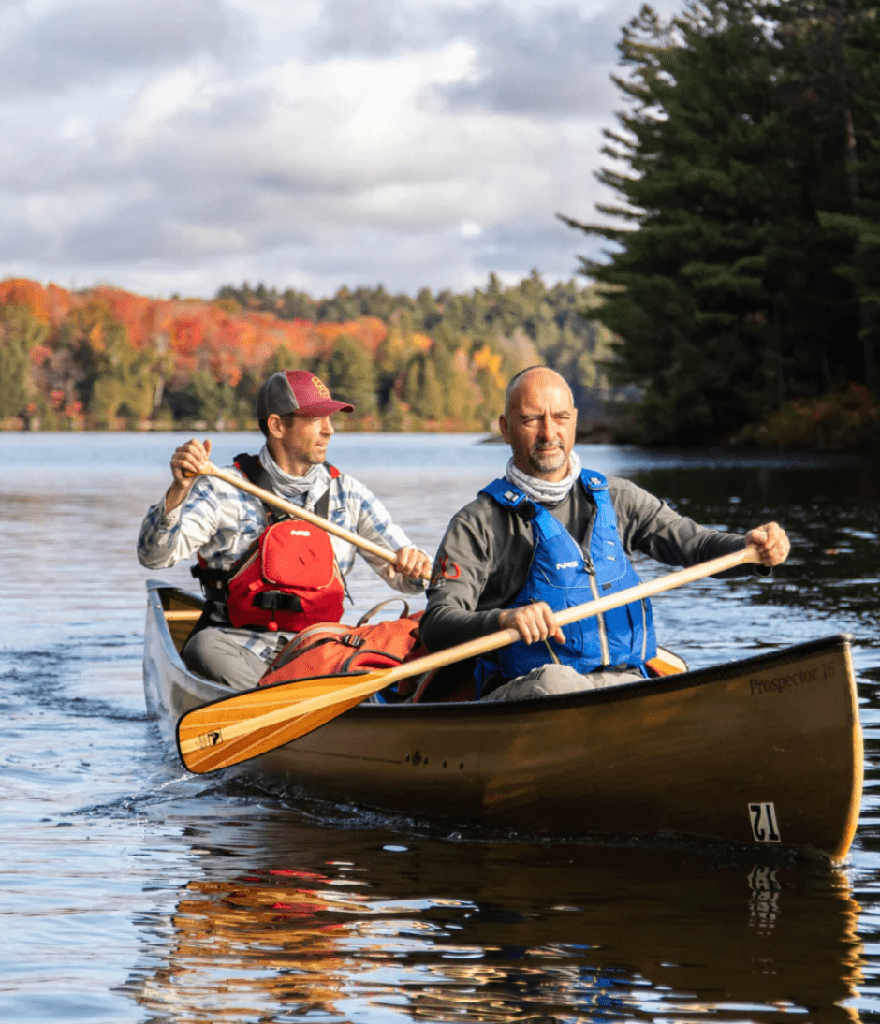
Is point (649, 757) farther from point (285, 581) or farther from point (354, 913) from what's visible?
point (285, 581)

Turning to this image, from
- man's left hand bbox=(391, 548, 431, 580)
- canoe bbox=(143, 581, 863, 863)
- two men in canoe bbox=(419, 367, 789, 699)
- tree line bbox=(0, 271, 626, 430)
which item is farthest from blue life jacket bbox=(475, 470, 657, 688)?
tree line bbox=(0, 271, 626, 430)

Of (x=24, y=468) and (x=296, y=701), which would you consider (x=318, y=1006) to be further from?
(x=24, y=468)

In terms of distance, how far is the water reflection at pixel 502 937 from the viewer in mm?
4023

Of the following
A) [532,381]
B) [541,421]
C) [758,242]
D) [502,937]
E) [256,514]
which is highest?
[758,242]

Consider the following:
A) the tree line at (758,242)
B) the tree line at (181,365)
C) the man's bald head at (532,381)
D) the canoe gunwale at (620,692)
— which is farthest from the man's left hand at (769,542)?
the tree line at (181,365)

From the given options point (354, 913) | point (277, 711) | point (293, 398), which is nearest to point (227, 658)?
point (277, 711)

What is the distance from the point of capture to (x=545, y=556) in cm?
529

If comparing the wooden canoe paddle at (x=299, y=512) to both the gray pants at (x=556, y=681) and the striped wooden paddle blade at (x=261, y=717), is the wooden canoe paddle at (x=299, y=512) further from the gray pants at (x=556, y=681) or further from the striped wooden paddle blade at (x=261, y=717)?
the gray pants at (x=556, y=681)

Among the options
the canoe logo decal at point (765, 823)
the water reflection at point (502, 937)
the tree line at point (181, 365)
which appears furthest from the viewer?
the tree line at point (181, 365)

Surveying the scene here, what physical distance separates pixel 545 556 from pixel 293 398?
1978 millimetres

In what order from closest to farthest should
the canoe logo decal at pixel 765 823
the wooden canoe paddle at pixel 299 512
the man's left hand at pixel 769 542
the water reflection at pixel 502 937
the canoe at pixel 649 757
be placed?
the water reflection at pixel 502 937 < the canoe at pixel 649 757 < the canoe logo decal at pixel 765 823 < the man's left hand at pixel 769 542 < the wooden canoe paddle at pixel 299 512

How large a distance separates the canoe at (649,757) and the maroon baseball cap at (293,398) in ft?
4.67

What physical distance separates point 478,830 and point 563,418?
1.59 metres

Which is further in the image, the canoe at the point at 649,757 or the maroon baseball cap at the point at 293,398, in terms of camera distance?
the maroon baseball cap at the point at 293,398
